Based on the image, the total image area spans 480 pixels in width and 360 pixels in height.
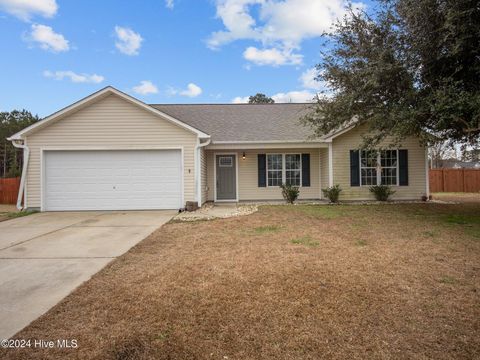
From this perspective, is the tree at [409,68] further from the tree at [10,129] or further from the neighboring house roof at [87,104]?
the tree at [10,129]

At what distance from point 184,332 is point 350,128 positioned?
11.4 metres

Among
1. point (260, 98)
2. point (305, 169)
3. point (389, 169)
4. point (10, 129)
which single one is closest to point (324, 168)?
point (305, 169)

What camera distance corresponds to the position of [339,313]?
2.91 m

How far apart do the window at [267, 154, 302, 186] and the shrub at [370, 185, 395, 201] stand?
3.13 m

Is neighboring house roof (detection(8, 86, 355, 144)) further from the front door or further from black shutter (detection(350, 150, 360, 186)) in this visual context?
the front door

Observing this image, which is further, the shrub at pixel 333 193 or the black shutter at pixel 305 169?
the black shutter at pixel 305 169

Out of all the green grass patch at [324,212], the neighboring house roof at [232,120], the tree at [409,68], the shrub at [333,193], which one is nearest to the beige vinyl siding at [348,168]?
the shrub at [333,193]

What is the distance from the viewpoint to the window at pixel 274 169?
43.4ft

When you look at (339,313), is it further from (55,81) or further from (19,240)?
(55,81)

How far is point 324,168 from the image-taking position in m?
13.0

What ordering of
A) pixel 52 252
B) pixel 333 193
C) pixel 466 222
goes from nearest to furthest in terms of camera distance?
1. pixel 52 252
2. pixel 466 222
3. pixel 333 193

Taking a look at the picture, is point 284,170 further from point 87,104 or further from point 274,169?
point 87,104

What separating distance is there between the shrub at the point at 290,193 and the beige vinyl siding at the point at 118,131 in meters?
3.88

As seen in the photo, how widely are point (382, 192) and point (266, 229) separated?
7406mm
